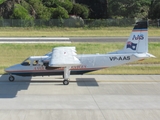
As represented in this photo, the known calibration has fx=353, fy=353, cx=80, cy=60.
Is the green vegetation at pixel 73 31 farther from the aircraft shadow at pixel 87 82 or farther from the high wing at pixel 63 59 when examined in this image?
the high wing at pixel 63 59

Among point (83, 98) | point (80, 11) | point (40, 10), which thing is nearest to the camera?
point (83, 98)

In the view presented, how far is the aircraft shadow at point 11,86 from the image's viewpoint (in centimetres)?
1945

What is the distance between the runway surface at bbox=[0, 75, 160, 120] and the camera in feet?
50.9

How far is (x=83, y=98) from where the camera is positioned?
18594 millimetres

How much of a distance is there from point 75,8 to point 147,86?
153 feet

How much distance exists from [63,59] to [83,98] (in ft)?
9.94

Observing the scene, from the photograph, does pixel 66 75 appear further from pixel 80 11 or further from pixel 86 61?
pixel 80 11

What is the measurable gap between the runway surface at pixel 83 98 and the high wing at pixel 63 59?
167 centimetres

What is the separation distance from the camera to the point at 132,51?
23.5m

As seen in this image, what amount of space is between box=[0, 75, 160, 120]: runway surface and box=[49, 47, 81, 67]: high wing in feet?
5.48

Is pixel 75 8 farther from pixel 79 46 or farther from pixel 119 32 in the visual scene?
pixel 79 46

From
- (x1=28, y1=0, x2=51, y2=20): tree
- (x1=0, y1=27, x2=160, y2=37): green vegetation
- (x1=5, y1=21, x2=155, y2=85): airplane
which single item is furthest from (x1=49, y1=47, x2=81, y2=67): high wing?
(x1=28, y1=0, x2=51, y2=20): tree

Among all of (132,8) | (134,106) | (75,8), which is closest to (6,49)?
(134,106)

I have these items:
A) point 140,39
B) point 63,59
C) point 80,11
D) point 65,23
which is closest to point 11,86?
point 63,59
